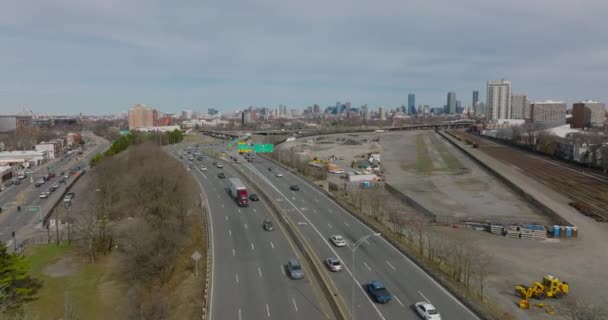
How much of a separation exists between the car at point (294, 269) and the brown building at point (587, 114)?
170337 mm

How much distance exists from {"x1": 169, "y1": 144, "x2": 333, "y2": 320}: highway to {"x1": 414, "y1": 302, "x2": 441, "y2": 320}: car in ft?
12.7

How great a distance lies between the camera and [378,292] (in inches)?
816

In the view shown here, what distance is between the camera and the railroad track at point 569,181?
47.2 m

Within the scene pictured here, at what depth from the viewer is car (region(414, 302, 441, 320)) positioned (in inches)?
722

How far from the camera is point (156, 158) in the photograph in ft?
168

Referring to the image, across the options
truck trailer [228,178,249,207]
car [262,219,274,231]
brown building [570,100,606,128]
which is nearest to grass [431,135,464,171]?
truck trailer [228,178,249,207]

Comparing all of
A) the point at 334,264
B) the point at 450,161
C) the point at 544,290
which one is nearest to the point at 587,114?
the point at 450,161

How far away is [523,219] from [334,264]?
25.6m

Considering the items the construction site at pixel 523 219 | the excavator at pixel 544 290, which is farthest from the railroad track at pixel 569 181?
the excavator at pixel 544 290

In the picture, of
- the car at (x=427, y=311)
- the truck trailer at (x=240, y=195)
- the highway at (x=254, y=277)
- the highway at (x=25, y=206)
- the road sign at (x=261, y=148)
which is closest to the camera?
the car at (x=427, y=311)

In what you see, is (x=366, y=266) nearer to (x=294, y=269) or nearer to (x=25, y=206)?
(x=294, y=269)

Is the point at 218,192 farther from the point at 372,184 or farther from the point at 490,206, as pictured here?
the point at 490,206

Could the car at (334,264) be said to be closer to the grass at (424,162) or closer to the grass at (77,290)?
the grass at (77,290)

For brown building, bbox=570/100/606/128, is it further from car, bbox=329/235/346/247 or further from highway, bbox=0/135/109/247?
highway, bbox=0/135/109/247
